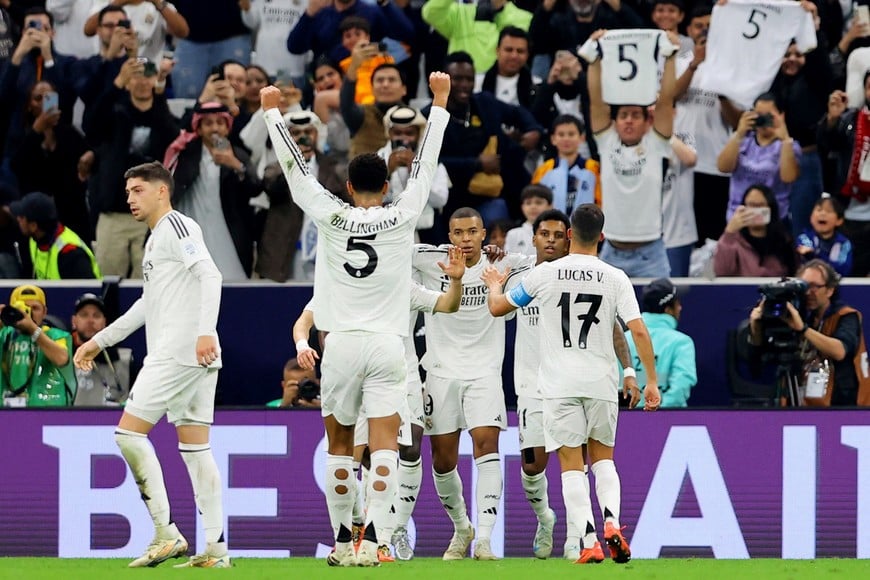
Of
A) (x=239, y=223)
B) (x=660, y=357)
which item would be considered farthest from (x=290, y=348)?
(x=660, y=357)

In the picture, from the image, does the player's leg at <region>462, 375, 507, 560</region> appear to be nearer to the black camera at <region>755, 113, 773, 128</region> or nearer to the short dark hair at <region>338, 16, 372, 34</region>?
the black camera at <region>755, 113, 773, 128</region>

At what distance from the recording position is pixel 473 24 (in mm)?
15797

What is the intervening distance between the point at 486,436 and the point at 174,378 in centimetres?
283

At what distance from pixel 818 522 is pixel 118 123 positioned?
679 centimetres

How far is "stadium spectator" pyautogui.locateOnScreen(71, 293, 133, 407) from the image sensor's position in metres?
13.1

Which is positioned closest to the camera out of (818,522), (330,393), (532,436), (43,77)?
(330,393)

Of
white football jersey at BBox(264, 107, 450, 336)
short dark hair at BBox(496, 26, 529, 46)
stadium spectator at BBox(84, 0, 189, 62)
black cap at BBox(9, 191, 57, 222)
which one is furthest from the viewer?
stadium spectator at BBox(84, 0, 189, 62)

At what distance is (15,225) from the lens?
14.8 meters

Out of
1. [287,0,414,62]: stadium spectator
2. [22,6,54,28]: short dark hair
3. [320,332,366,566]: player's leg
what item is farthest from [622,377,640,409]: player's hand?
[22,6,54,28]: short dark hair

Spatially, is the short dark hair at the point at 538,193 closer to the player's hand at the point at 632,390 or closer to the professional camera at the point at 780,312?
the professional camera at the point at 780,312

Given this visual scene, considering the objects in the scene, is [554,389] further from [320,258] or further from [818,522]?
[818,522]

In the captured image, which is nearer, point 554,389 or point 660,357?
point 554,389

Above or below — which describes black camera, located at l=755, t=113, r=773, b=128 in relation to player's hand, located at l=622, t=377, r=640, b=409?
above

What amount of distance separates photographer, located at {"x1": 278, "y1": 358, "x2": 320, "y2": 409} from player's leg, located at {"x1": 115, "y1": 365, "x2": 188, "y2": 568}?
3637 millimetres
